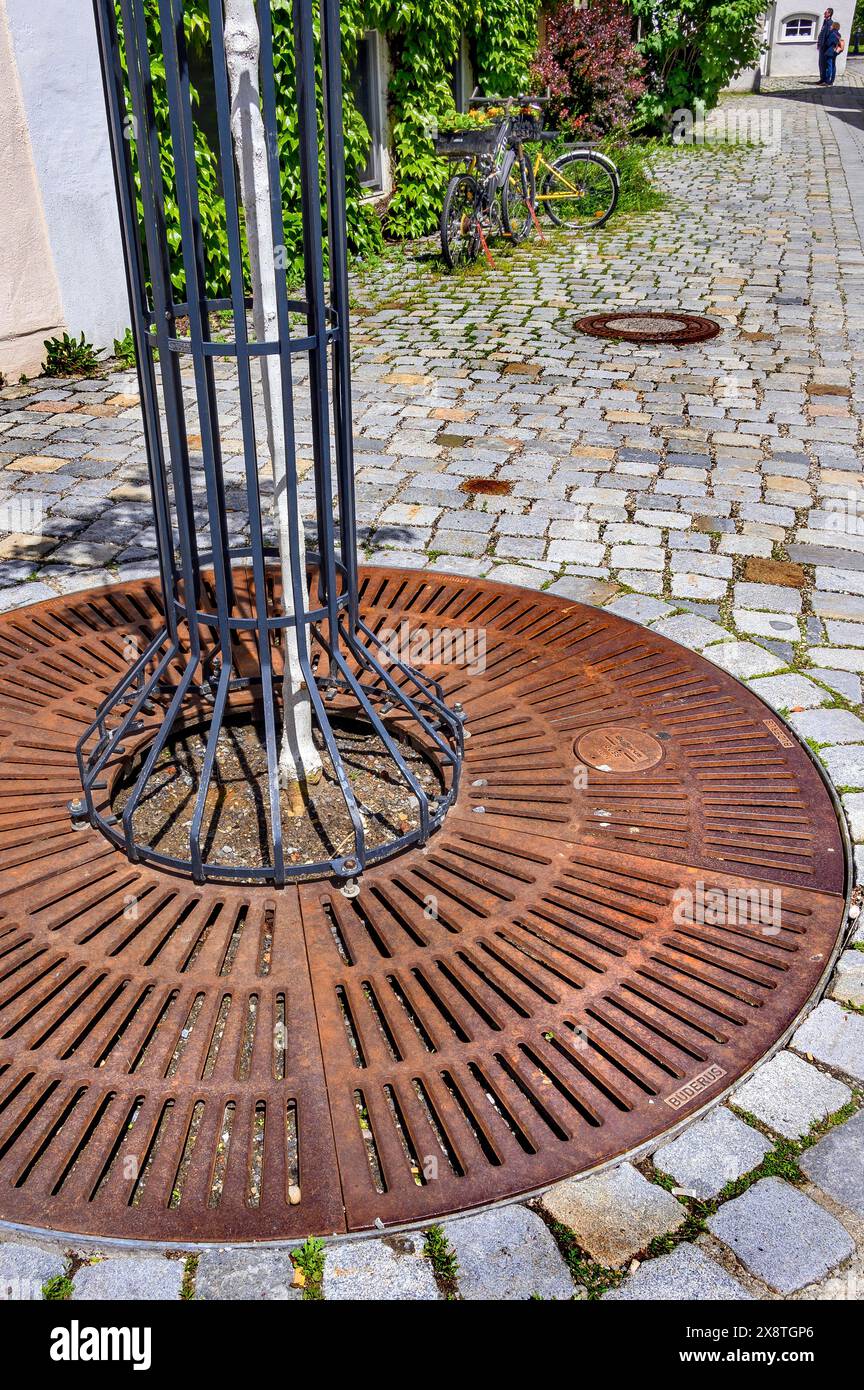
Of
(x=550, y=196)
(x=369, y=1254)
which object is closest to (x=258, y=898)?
(x=369, y=1254)

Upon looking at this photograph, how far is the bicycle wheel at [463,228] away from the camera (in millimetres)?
9672

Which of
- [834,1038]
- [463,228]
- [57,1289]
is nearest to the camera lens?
[57,1289]

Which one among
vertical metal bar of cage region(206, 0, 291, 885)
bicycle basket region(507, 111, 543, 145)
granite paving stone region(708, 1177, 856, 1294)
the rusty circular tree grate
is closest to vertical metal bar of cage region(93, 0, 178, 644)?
vertical metal bar of cage region(206, 0, 291, 885)

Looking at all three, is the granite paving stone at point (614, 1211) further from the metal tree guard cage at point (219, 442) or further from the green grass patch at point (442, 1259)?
the metal tree guard cage at point (219, 442)

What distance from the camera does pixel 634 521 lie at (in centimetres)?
482

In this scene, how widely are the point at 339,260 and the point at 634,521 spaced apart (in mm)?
2481

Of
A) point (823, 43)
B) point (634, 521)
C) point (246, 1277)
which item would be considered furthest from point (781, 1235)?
point (823, 43)

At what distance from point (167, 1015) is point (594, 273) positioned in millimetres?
8605

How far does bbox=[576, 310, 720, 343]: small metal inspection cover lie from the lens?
298 inches

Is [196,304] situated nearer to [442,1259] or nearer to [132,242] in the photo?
[132,242]

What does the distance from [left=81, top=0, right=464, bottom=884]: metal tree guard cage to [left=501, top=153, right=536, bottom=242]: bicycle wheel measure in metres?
8.56

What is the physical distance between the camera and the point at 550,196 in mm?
11922

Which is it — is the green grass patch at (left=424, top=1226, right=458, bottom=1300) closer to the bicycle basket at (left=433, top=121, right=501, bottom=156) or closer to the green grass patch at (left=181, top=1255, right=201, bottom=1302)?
the green grass patch at (left=181, top=1255, right=201, bottom=1302)

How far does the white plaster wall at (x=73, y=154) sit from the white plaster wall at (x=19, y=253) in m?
0.05
